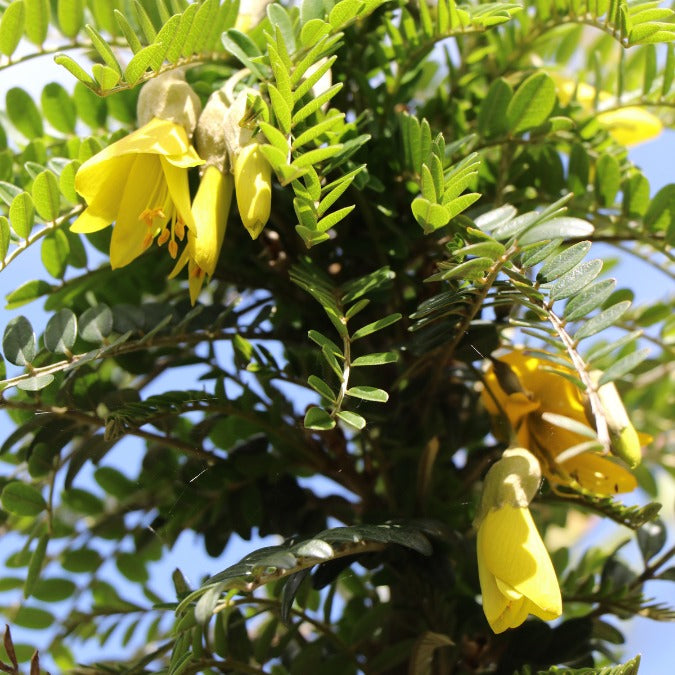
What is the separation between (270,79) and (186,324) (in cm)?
20

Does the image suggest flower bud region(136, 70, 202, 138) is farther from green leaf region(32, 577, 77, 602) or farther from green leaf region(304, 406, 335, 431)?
green leaf region(32, 577, 77, 602)

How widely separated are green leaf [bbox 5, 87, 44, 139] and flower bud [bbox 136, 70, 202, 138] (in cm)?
20

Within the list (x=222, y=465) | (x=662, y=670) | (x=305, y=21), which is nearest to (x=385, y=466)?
(x=222, y=465)

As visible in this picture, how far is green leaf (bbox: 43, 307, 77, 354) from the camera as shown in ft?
2.15

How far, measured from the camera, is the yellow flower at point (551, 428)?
0.70 meters

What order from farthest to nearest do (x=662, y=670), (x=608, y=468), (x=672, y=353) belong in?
1. (x=662, y=670)
2. (x=672, y=353)
3. (x=608, y=468)

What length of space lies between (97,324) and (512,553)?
0.33 m

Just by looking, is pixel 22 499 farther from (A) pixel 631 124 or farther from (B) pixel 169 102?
(A) pixel 631 124

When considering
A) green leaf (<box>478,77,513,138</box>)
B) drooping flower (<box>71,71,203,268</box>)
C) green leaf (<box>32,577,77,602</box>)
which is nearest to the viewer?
drooping flower (<box>71,71,203,268</box>)

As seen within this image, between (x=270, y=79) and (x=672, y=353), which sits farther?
(x=672, y=353)

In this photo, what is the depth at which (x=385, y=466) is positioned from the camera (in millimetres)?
769

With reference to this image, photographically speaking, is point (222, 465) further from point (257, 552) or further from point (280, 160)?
point (280, 160)

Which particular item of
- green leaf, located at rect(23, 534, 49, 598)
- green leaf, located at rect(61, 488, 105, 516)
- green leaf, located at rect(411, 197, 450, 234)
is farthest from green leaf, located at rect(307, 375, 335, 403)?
green leaf, located at rect(61, 488, 105, 516)

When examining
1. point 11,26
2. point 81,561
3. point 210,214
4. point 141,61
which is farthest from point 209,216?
point 81,561
